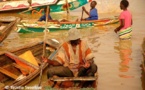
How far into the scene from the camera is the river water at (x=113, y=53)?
265 inches

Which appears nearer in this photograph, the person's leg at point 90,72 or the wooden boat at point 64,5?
the person's leg at point 90,72

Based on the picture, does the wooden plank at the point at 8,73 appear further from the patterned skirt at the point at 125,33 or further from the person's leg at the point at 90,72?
the patterned skirt at the point at 125,33

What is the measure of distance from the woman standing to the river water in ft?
0.81

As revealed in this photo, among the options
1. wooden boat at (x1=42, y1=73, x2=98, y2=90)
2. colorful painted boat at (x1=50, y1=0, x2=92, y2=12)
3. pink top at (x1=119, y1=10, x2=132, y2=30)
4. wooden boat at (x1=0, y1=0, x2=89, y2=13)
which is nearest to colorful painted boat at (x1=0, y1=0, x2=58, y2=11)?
wooden boat at (x1=0, y1=0, x2=89, y2=13)

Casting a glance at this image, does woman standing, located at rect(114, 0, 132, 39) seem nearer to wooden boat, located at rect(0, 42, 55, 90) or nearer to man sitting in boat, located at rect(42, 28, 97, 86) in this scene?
wooden boat, located at rect(0, 42, 55, 90)

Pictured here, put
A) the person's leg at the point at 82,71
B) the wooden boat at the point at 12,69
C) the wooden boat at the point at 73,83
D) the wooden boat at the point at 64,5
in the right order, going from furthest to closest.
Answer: the wooden boat at the point at 64,5, the wooden boat at the point at 12,69, the person's leg at the point at 82,71, the wooden boat at the point at 73,83

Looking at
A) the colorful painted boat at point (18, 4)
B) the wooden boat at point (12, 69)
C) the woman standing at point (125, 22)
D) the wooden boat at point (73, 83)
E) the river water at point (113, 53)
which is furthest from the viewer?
the colorful painted boat at point (18, 4)

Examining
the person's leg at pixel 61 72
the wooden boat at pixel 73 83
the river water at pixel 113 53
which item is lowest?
the river water at pixel 113 53

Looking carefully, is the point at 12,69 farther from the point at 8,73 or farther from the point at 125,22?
the point at 125,22

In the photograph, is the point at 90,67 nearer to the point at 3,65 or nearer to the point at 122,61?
the point at 3,65

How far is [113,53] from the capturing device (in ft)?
29.8

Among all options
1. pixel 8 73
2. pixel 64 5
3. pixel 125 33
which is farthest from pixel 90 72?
pixel 64 5

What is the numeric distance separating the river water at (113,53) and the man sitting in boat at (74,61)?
1.27 meters

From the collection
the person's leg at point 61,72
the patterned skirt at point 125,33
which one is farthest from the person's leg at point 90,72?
the patterned skirt at point 125,33
